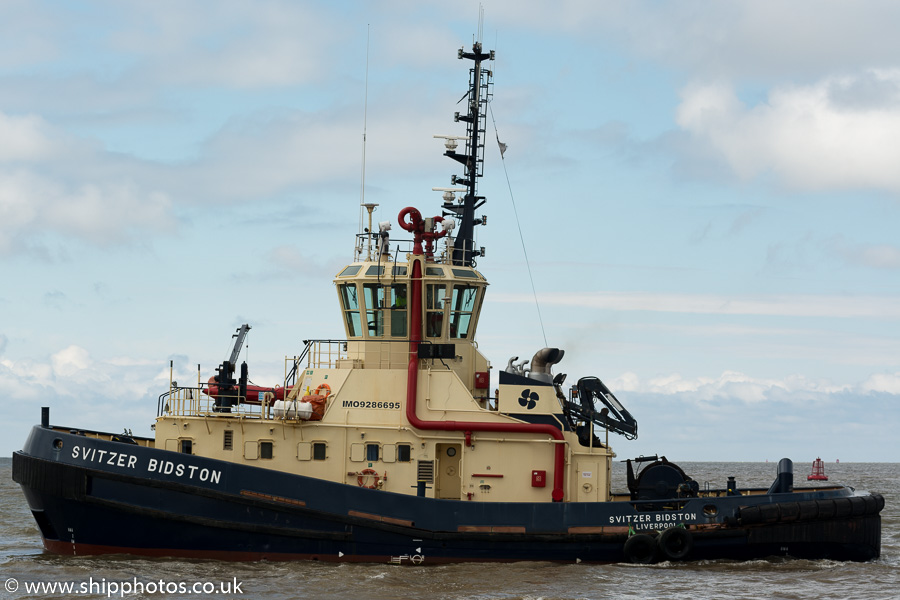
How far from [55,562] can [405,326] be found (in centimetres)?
Answer: 565

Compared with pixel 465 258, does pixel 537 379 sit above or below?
below

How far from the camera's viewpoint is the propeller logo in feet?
47.6

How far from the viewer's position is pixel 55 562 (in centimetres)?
1389

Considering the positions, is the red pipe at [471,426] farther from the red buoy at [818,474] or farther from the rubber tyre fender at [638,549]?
the red buoy at [818,474]

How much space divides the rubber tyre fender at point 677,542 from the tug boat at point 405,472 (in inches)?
1.0

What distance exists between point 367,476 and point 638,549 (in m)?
3.80

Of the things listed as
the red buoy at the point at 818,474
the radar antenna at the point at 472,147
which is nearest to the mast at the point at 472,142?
the radar antenna at the point at 472,147

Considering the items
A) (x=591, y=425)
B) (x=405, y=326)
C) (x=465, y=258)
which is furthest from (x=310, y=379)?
(x=591, y=425)

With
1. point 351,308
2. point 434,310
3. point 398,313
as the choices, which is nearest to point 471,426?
point 434,310

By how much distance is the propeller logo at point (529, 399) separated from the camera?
47.6 ft

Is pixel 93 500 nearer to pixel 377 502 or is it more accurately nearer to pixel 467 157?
pixel 377 502

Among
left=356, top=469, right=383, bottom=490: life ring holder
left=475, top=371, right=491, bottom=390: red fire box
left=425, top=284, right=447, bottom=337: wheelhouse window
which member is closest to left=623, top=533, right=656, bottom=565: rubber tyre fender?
left=475, top=371, right=491, bottom=390: red fire box

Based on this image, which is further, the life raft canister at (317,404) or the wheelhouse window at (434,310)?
the wheelhouse window at (434,310)

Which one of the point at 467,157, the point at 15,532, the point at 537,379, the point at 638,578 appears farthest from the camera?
the point at 15,532
